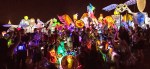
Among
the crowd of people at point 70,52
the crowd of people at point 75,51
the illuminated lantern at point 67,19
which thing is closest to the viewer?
the crowd of people at point 70,52

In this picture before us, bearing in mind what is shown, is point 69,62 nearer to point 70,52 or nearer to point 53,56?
point 53,56

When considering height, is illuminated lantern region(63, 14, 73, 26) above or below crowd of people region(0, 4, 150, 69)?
above

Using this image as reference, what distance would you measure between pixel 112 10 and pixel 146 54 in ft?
50.8

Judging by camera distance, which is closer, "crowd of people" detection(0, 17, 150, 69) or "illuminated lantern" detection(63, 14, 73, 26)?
"crowd of people" detection(0, 17, 150, 69)

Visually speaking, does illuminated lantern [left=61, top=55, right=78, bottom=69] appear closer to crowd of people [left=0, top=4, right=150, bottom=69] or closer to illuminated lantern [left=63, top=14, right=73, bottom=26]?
crowd of people [left=0, top=4, right=150, bottom=69]

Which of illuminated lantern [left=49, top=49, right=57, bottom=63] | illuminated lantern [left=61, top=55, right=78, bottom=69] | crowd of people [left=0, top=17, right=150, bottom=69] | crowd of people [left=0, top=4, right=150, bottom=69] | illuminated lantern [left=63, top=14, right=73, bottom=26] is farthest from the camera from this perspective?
illuminated lantern [left=63, top=14, right=73, bottom=26]

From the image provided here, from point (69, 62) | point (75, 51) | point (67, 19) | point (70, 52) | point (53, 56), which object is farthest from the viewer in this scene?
point (67, 19)

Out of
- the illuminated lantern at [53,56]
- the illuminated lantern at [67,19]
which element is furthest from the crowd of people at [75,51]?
the illuminated lantern at [67,19]

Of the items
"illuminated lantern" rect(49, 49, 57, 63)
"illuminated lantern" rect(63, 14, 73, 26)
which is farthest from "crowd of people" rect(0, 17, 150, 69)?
"illuminated lantern" rect(63, 14, 73, 26)

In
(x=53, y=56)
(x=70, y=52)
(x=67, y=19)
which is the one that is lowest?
(x=53, y=56)

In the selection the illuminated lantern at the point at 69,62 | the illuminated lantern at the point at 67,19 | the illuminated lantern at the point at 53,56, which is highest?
the illuminated lantern at the point at 67,19

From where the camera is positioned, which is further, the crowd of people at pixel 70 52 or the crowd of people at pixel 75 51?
the crowd of people at pixel 75 51

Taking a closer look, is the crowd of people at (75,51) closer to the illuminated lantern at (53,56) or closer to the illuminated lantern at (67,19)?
the illuminated lantern at (53,56)

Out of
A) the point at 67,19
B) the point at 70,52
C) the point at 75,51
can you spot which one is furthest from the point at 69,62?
the point at 67,19
